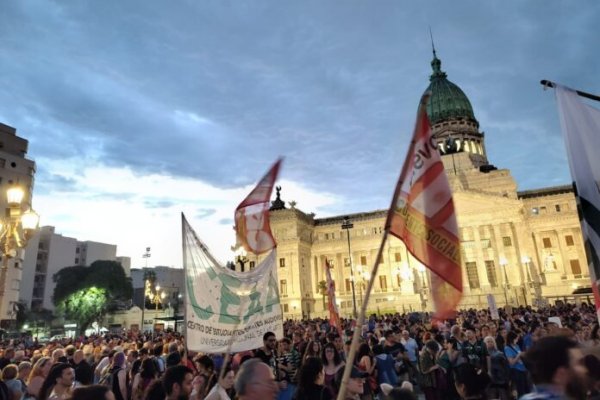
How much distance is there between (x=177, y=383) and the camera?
428cm

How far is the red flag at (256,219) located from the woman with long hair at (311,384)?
174 cm

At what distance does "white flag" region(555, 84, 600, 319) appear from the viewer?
4.33m

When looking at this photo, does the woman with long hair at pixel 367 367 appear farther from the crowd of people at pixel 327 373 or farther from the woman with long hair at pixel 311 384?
the woman with long hair at pixel 311 384

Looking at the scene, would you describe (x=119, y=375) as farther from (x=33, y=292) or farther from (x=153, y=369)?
(x=33, y=292)

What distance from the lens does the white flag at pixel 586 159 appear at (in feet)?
14.2

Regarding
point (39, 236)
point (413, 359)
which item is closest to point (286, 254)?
point (39, 236)

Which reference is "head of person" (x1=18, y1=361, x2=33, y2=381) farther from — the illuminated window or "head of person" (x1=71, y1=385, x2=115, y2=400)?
the illuminated window

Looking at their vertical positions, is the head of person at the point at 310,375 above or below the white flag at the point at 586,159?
below

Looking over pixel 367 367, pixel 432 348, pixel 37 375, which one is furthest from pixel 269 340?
pixel 37 375

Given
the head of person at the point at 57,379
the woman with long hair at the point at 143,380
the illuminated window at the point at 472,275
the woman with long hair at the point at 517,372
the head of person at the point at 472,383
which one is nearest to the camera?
the head of person at the point at 472,383

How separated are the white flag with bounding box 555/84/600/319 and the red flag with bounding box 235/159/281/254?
12.6ft

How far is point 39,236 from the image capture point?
2598 inches

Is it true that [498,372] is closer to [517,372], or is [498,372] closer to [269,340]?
[517,372]

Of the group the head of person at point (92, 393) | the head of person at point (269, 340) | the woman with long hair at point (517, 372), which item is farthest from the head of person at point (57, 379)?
the woman with long hair at point (517, 372)
